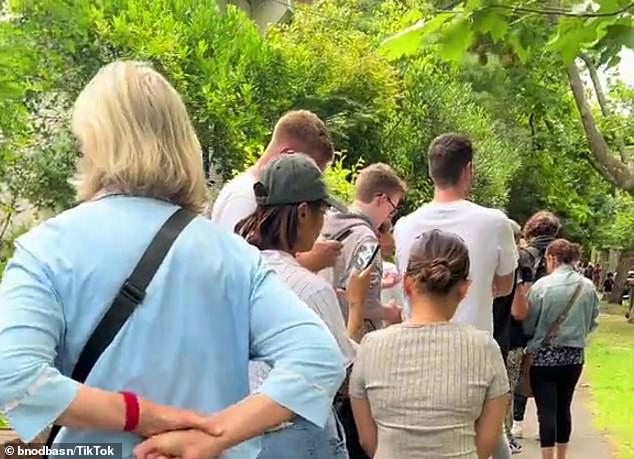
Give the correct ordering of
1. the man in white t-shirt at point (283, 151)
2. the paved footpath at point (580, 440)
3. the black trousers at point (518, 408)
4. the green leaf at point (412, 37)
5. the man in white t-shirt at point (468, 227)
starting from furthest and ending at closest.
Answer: the black trousers at point (518, 408) < the paved footpath at point (580, 440) < the man in white t-shirt at point (468, 227) < the man in white t-shirt at point (283, 151) < the green leaf at point (412, 37)

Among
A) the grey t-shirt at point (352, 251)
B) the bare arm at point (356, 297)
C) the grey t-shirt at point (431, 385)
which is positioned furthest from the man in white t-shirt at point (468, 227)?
the grey t-shirt at point (431, 385)

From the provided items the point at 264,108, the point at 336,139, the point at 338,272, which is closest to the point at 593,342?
the point at 336,139

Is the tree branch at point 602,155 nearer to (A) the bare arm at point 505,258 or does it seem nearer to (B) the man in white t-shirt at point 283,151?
(A) the bare arm at point 505,258

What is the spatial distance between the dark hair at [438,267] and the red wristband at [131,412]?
1797 millimetres

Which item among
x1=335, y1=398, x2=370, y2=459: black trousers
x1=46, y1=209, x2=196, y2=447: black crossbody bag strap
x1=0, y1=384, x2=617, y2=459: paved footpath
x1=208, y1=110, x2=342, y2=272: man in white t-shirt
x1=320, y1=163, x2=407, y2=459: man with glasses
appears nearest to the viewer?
x1=46, y1=209, x2=196, y2=447: black crossbody bag strap

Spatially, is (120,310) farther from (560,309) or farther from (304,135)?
(560,309)

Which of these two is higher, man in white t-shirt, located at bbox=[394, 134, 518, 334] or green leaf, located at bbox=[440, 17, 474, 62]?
green leaf, located at bbox=[440, 17, 474, 62]

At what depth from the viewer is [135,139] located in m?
2.24

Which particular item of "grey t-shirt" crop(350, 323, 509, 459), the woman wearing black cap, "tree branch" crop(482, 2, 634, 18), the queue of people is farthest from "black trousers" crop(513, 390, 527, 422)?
the queue of people

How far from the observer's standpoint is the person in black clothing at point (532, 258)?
25.2ft

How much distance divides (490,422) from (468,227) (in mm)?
1442

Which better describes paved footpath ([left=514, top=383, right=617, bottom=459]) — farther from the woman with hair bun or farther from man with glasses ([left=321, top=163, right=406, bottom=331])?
the woman with hair bun

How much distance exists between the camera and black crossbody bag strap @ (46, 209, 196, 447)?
2.14 meters

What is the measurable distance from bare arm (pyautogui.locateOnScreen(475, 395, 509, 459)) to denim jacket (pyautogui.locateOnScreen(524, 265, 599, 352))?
13.4 feet
